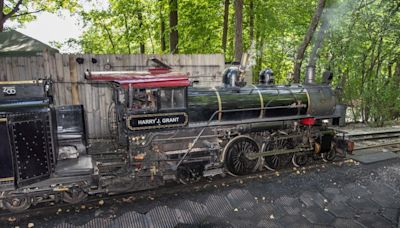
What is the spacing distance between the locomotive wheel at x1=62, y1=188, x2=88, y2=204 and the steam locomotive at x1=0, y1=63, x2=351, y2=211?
20 mm

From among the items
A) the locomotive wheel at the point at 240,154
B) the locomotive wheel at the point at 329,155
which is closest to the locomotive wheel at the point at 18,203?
the locomotive wheel at the point at 240,154

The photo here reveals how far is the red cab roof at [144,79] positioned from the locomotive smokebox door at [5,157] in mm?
1978

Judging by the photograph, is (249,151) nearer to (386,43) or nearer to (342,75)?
(342,75)

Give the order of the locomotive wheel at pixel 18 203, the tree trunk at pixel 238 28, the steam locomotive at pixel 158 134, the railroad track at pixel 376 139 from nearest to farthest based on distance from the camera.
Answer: the steam locomotive at pixel 158 134 → the locomotive wheel at pixel 18 203 → the railroad track at pixel 376 139 → the tree trunk at pixel 238 28

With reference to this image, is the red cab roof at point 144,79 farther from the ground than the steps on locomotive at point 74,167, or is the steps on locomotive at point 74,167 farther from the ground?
the red cab roof at point 144,79

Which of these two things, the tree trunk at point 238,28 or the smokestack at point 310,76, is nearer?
the smokestack at point 310,76

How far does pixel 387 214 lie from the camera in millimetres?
6219

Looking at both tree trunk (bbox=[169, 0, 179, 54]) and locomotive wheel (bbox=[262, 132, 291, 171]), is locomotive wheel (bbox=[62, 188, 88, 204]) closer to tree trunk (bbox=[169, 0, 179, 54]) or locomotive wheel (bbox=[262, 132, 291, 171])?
locomotive wheel (bbox=[262, 132, 291, 171])

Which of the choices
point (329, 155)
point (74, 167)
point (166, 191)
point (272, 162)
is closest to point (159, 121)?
point (166, 191)

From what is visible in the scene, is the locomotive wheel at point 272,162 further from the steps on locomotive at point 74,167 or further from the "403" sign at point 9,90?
the "403" sign at point 9,90

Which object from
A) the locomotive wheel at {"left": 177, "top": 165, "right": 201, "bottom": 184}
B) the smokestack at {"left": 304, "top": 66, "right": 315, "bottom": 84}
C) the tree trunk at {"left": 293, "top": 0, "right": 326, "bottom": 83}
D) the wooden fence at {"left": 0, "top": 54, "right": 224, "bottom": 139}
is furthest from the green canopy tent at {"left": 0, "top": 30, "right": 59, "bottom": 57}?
the tree trunk at {"left": 293, "top": 0, "right": 326, "bottom": 83}

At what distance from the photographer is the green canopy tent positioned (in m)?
9.80

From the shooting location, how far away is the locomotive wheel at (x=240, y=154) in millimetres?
7816

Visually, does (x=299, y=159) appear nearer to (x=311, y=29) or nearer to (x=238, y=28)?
(x=311, y=29)
